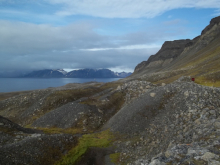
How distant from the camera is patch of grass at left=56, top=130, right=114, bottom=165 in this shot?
2295 cm

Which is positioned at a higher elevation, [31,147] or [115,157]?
[31,147]

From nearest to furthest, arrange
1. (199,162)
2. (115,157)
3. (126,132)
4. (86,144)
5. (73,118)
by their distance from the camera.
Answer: (199,162)
(115,157)
(86,144)
(126,132)
(73,118)

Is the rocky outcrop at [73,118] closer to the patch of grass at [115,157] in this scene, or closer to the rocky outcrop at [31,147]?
the rocky outcrop at [31,147]

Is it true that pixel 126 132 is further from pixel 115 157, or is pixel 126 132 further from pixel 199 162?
pixel 199 162

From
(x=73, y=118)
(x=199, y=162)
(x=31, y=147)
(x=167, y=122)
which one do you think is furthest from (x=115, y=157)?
(x=73, y=118)

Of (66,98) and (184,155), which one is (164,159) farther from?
(66,98)

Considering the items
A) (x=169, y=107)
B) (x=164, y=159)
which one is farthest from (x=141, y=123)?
(x=164, y=159)

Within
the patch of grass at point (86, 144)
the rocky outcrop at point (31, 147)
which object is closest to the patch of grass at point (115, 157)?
the patch of grass at point (86, 144)

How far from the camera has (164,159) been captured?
43.7 feet

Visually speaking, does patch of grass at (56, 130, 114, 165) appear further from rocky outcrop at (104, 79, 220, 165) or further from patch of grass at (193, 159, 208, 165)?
patch of grass at (193, 159, 208, 165)

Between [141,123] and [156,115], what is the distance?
3.16 metres

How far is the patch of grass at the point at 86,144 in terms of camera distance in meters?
23.0

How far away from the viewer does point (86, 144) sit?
90.9 feet

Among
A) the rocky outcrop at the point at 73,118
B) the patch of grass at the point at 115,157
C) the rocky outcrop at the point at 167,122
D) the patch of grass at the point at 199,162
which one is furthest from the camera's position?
the rocky outcrop at the point at 73,118
